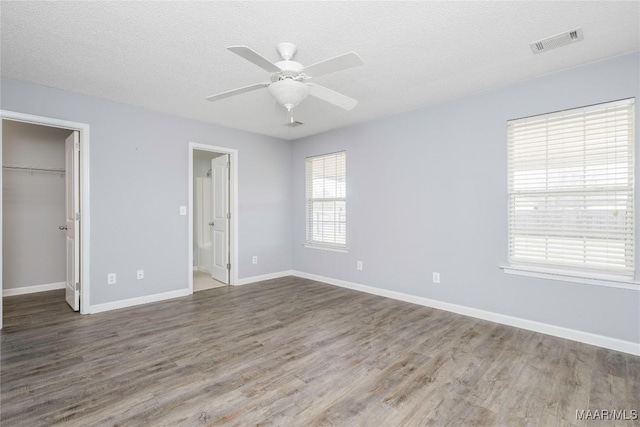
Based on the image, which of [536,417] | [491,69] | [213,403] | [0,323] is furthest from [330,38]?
[0,323]

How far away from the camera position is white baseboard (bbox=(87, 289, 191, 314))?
144 inches

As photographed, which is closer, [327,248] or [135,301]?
[135,301]

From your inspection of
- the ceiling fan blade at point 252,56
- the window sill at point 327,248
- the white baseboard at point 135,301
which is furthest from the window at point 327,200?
the ceiling fan blade at point 252,56

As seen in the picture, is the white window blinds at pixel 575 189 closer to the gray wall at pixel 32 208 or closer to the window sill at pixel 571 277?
the window sill at pixel 571 277

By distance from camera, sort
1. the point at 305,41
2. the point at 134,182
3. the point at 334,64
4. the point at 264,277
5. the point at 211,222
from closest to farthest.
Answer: the point at 334,64
the point at 305,41
the point at 134,182
the point at 264,277
the point at 211,222

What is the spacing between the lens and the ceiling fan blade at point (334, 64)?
1.93m

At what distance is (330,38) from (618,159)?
2700 millimetres

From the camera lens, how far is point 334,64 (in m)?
2.02

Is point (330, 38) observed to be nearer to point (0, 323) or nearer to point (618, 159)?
point (618, 159)

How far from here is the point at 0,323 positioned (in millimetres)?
3129

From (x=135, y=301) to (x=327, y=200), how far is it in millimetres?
3119

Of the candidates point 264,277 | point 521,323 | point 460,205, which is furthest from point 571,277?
point 264,277

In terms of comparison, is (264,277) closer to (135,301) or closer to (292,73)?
(135,301)

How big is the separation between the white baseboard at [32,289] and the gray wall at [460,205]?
4.29m
